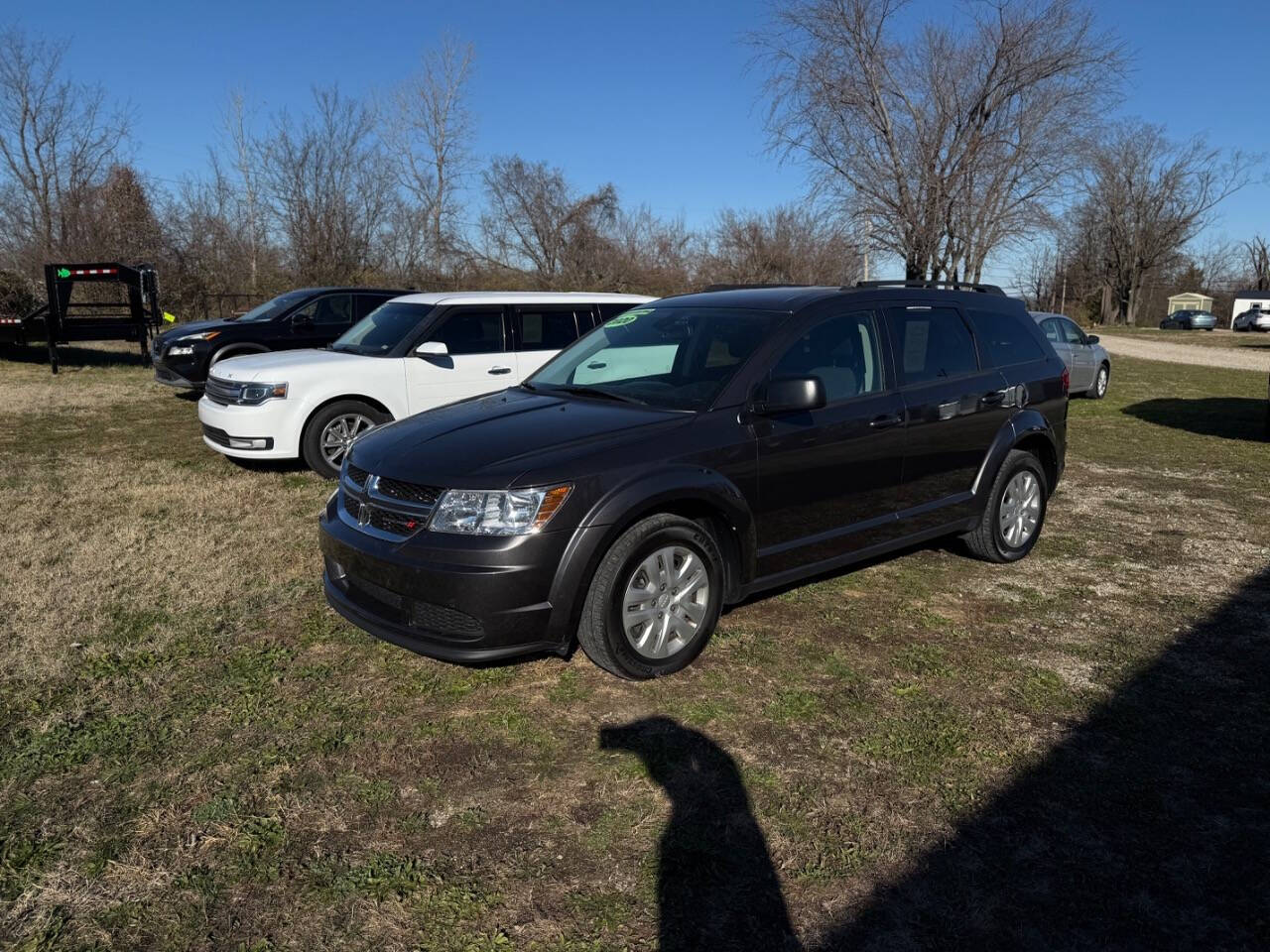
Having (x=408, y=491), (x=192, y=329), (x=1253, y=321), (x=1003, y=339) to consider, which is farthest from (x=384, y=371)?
(x=1253, y=321)

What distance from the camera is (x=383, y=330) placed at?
28.9 ft

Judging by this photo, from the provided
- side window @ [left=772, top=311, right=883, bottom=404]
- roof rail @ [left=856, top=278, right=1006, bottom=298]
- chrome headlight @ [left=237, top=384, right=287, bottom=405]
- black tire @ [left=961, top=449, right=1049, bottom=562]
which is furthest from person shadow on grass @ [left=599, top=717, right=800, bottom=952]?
chrome headlight @ [left=237, top=384, right=287, bottom=405]

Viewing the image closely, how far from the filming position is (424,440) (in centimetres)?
411

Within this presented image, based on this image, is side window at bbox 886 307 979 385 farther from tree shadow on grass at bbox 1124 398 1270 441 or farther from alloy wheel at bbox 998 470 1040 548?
tree shadow on grass at bbox 1124 398 1270 441

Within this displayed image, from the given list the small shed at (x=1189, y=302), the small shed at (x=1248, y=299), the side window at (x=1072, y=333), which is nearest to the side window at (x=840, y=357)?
the side window at (x=1072, y=333)

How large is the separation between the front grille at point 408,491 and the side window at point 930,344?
276 cm

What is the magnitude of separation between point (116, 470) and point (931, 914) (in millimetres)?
8323

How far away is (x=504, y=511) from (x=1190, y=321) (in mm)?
74554

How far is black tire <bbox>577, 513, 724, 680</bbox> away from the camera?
377 centimetres

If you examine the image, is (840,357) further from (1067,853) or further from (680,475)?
(1067,853)

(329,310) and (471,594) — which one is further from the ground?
(329,310)

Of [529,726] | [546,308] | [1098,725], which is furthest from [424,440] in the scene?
[546,308]

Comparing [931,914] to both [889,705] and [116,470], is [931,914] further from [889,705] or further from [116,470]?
[116,470]

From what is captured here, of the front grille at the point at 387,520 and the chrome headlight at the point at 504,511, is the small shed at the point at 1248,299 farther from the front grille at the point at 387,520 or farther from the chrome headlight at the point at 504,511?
the front grille at the point at 387,520
